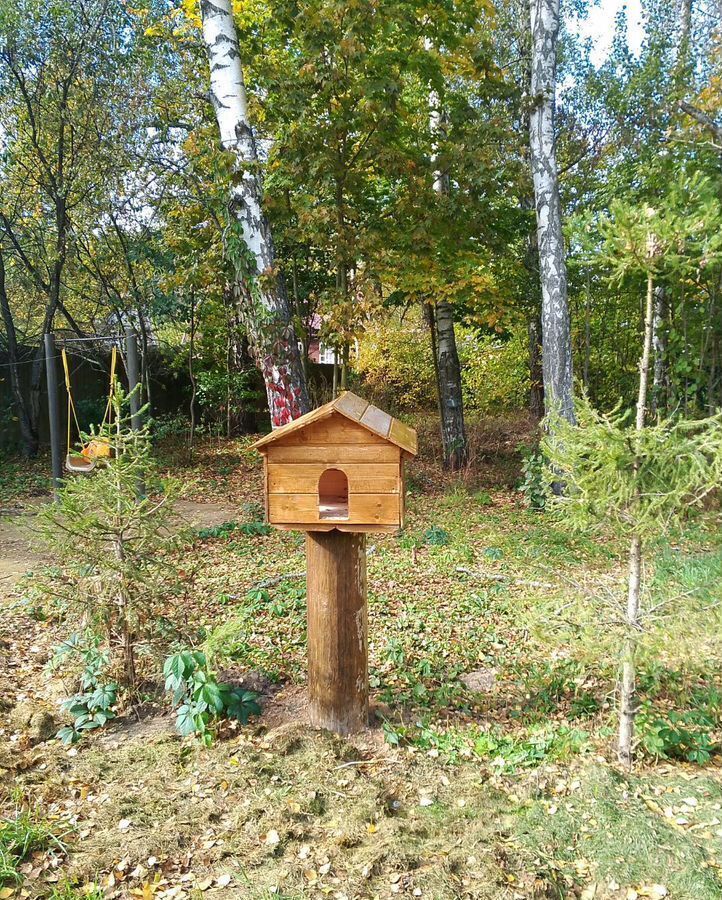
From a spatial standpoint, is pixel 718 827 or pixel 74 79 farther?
pixel 74 79

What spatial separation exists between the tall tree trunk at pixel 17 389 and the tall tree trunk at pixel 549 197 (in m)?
9.13

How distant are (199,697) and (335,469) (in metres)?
1.39

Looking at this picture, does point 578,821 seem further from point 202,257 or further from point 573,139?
point 573,139

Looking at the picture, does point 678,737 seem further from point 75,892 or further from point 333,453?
point 75,892

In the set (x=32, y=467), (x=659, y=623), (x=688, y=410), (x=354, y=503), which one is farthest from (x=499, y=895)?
(x=32, y=467)

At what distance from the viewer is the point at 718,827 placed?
2.55m

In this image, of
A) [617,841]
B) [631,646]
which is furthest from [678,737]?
[617,841]

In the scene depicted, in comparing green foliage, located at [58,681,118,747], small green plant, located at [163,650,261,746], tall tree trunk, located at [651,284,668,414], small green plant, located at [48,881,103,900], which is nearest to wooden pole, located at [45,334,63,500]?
green foliage, located at [58,681,118,747]

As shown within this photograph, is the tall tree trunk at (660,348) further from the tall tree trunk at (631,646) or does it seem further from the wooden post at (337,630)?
the wooden post at (337,630)

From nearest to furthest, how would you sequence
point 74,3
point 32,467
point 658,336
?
point 658,336, point 74,3, point 32,467

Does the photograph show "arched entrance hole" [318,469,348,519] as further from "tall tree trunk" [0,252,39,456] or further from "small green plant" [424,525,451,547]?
"tall tree trunk" [0,252,39,456]

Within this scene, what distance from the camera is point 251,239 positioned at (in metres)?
5.96

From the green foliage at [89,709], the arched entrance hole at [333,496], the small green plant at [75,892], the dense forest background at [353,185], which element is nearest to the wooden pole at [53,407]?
the dense forest background at [353,185]

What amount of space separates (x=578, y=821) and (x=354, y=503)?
1670 millimetres
